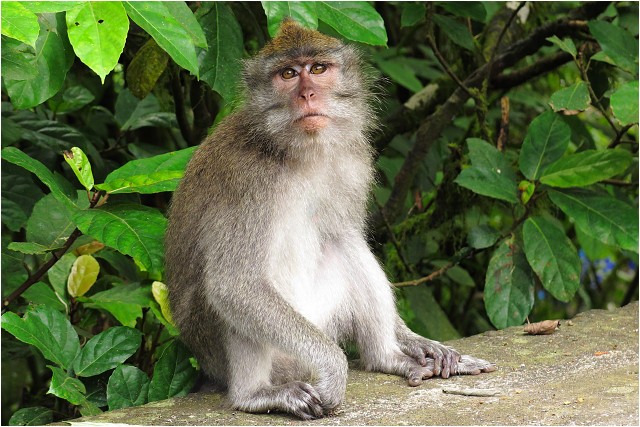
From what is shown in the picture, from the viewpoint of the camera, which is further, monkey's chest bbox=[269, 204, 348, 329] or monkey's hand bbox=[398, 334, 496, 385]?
monkey's hand bbox=[398, 334, 496, 385]

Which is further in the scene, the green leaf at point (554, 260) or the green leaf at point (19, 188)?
the green leaf at point (19, 188)

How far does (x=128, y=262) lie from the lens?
21.4 feet

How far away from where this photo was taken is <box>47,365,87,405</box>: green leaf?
5023mm

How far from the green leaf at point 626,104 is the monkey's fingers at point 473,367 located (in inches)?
70.7

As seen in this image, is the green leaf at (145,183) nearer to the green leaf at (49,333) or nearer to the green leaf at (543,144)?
the green leaf at (49,333)

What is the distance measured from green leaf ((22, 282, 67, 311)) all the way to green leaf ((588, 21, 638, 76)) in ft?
14.0

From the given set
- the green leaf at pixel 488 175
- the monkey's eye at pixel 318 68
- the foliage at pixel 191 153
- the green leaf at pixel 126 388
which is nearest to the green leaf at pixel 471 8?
the foliage at pixel 191 153

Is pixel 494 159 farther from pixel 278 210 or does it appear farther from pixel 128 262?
pixel 128 262

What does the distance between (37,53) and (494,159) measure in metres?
3.35

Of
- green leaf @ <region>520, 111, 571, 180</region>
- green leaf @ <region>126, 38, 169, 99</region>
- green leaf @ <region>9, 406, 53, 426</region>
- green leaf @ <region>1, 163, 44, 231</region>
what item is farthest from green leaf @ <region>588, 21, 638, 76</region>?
green leaf @ <region>9, 406, 53, 426</region>

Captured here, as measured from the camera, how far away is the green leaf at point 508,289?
21.3 feet

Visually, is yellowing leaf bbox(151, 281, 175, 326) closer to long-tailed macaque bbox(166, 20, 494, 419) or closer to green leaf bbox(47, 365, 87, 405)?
long-tailed macaque bbox(166, 20, 494, 419)

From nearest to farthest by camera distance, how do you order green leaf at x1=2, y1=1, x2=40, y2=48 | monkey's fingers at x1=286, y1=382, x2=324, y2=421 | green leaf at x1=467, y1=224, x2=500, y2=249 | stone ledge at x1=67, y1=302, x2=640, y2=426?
green leaf at x1=2, y1=1, x2=40, y2=48 < stone ledge at x1=67, y1=302, x2=640, y2=426 < monkey's fingers at x1=286, y1=382, x2=324, y2=421 < green leaf at x1=467, y1=224, x2=500, y2=249

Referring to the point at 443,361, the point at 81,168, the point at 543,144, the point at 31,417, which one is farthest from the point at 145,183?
the point at 543,144
